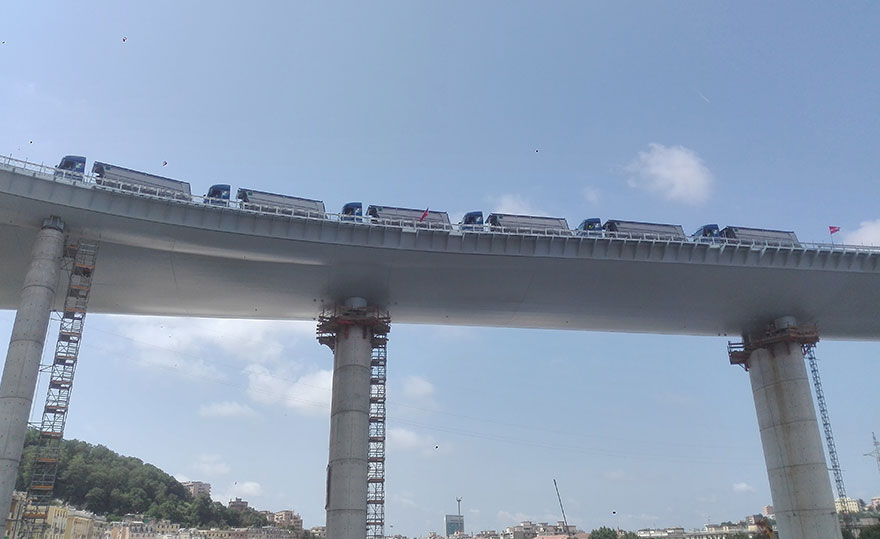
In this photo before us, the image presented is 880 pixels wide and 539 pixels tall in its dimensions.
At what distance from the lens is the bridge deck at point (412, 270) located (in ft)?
159

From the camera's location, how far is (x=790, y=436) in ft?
205

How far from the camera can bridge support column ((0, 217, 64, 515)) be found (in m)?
41.3

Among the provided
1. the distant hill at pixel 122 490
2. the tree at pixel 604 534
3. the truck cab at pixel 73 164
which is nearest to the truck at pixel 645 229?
the truck cab at pixel 73 164

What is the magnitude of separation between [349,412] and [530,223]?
20.7 meters

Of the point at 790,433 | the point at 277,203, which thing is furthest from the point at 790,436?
the point at 277,203

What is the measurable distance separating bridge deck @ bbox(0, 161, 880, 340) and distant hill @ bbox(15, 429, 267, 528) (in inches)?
3345

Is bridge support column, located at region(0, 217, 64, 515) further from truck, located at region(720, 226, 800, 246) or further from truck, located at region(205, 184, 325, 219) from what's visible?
truck, located at region(720, 226, 800, 246)

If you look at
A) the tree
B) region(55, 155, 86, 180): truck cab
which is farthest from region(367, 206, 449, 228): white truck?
the tree

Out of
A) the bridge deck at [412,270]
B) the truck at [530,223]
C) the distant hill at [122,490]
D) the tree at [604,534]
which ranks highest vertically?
the truck at [530,223]

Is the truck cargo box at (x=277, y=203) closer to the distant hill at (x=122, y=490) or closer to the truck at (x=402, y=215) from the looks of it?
the truck at (x=402, y=215)

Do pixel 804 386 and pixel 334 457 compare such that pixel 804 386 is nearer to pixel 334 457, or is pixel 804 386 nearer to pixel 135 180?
pixel 334 457

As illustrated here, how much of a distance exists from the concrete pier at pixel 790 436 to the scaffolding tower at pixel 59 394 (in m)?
58.7

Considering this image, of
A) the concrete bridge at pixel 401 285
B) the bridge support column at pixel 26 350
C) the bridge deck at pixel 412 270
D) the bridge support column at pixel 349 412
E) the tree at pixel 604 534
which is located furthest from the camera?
the tree at pixel 604 534

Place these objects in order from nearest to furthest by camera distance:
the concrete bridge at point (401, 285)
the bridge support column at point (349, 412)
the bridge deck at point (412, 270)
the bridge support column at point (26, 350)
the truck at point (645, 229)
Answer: the bridge support column at point (26, 350) < the concrete bridge at point (401, 285) < the bridge deck at point (412, 270) < the bridge support column at point (349, 412) < the truck at point (645, 229)
